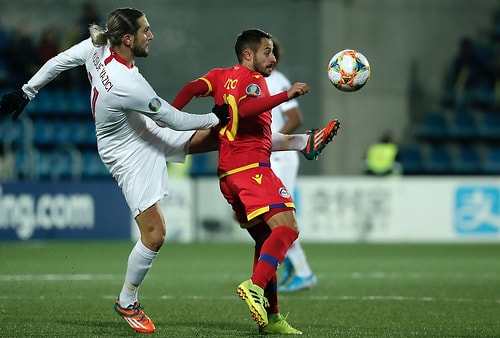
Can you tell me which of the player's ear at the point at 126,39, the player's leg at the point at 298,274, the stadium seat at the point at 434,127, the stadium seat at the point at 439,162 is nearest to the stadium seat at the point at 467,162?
the stadium seat at the point at 439,162

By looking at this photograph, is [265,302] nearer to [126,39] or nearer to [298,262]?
[126,39]

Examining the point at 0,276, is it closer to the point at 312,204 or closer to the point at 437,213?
the point at 312,204

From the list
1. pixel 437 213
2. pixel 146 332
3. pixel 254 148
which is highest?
pixel 254 148

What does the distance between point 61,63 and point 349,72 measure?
1.99 metres

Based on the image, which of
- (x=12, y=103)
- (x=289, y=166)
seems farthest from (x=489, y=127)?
(x=12, y=103)

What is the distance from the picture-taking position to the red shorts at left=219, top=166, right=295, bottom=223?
662 cm

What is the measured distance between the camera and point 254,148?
681 cm

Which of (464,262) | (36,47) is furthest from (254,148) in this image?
(36,47)

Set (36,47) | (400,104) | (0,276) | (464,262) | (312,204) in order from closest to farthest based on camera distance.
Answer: (0,276)
(464,262)
(312,204)
(36,47)
(400,104)

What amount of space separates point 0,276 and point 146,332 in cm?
505

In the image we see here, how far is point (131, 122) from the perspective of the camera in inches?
279

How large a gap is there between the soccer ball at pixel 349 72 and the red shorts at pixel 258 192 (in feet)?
2.51

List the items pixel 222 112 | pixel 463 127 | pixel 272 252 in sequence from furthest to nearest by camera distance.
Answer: pixel 463 127, pixel 222 112, pixel 272 252

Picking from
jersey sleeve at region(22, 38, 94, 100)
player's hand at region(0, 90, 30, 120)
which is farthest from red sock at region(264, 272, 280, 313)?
player's hand at region(0, 90, 30, 120)
